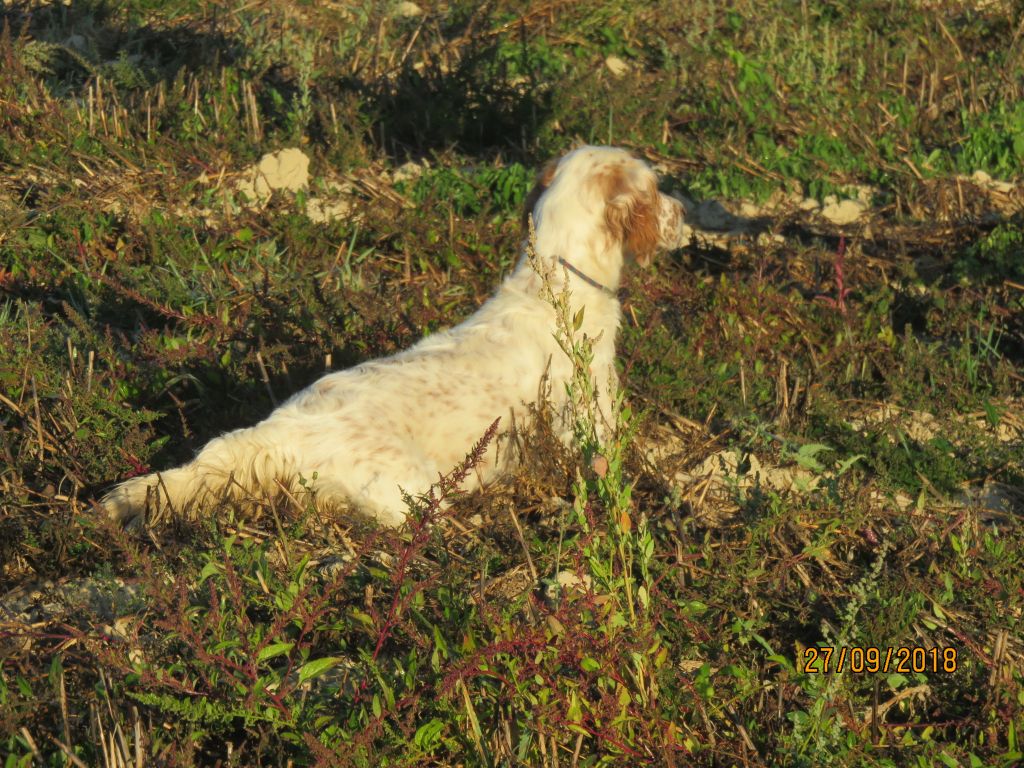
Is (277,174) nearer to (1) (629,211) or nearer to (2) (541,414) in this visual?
(1) (629,211)

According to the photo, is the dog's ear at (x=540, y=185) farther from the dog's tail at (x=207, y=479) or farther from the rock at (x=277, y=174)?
the rock at (x=277, y=174)

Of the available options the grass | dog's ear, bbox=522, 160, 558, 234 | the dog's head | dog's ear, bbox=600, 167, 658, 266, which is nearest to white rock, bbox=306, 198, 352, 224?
the grass

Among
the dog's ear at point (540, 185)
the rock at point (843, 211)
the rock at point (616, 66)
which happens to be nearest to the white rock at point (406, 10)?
the rock at point (616, 66)

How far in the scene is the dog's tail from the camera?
143 inches

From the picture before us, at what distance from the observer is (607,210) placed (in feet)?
14.9

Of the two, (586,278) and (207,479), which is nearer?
(207,479)

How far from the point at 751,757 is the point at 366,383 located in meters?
1.87

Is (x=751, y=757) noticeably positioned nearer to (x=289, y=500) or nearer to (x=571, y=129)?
(x=289, y=500)

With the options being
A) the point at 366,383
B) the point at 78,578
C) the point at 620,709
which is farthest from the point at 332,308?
the point at 620,709

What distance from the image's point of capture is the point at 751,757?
2.94 meters

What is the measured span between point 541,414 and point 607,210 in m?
0.86

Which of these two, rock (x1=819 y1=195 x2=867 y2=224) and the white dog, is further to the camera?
rock (x1=819 y1=195 x2=867 y2=224)

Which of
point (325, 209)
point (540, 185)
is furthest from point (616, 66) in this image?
point (540, 185)

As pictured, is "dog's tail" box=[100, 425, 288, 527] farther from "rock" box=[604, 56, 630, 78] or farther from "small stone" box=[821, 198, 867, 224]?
"rock" box=[604, 56, 630, 78]
